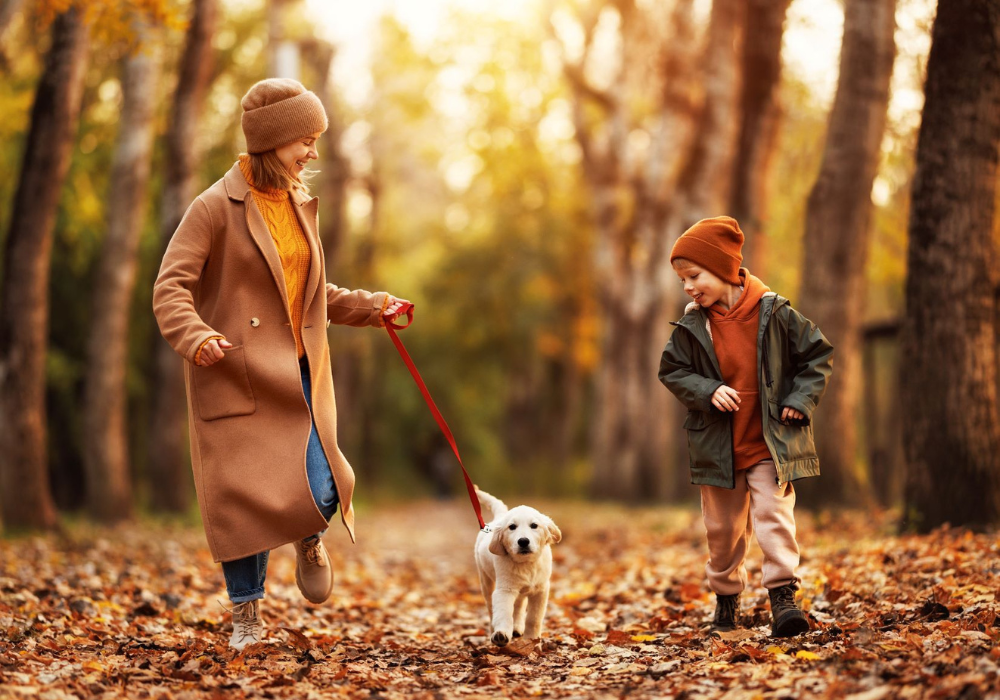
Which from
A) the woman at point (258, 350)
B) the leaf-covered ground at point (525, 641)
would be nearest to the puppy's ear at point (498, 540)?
the leaf-covered ground at point (525, 641)

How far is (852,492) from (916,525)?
3425 mm

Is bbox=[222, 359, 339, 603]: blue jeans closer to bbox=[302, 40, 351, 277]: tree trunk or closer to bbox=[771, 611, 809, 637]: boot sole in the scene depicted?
bbox=[771, 611, 809, 637]: boot sole

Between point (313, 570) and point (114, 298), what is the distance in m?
9.96

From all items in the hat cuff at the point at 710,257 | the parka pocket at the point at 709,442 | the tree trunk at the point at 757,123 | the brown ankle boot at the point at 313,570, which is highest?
the tree trunk at the point at 757,123

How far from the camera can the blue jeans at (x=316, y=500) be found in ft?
17.0

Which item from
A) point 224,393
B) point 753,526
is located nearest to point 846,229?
point 753,526

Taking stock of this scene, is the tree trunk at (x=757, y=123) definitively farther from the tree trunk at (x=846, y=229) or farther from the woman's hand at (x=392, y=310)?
the woman's hand at (x=392, y=310)

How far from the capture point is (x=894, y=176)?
711 inches

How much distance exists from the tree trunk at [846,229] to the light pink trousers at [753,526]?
632 cm

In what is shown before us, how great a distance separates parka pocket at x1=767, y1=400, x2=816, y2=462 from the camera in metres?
5.25

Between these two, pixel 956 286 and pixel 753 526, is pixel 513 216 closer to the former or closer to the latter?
pixel 956 286

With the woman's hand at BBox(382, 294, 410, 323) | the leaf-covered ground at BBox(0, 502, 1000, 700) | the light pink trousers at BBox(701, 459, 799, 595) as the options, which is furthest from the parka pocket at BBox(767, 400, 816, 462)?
the woman's hand at BBox(382, 294, 410, 323)

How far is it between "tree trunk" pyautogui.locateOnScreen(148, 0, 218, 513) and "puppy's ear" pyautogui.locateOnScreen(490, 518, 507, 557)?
11.0 m

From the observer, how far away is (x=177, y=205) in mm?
15727
